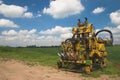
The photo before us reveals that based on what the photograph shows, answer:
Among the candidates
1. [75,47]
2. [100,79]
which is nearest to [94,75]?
[100,79]

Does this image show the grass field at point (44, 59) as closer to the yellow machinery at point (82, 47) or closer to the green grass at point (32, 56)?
the green grass at point (32, 56)

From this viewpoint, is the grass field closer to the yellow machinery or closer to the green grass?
the green grass

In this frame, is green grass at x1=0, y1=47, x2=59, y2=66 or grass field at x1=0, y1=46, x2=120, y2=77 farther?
green grass at x1=0, y1=47, x2=59, y2=66

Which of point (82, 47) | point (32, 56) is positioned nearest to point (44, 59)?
point (32, 56)

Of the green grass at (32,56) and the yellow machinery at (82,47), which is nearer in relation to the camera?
the yellow machinery at (82,47)

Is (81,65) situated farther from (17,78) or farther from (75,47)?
(17,78)

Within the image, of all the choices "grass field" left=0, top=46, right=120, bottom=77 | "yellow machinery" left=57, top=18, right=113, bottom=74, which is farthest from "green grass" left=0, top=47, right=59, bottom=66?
"yellow machinery" left=57, top=18, right=113, bottom=74

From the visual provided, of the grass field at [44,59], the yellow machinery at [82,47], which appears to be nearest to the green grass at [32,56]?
the grass field at [44,59]

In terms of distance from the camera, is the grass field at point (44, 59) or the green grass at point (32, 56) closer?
the grass field at point (44, 59)

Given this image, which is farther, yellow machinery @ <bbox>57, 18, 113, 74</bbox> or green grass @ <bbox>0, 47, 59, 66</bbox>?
green grass @ <bbox>0, 47, 59, 66</bbox>

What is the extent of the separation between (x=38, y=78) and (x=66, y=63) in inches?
226

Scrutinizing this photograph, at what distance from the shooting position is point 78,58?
18141 millimetres

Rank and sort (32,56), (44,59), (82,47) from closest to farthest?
(82,47), (44,59), (32,56)

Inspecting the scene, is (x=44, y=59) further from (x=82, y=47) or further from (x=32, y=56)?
(x=82, y=47)
